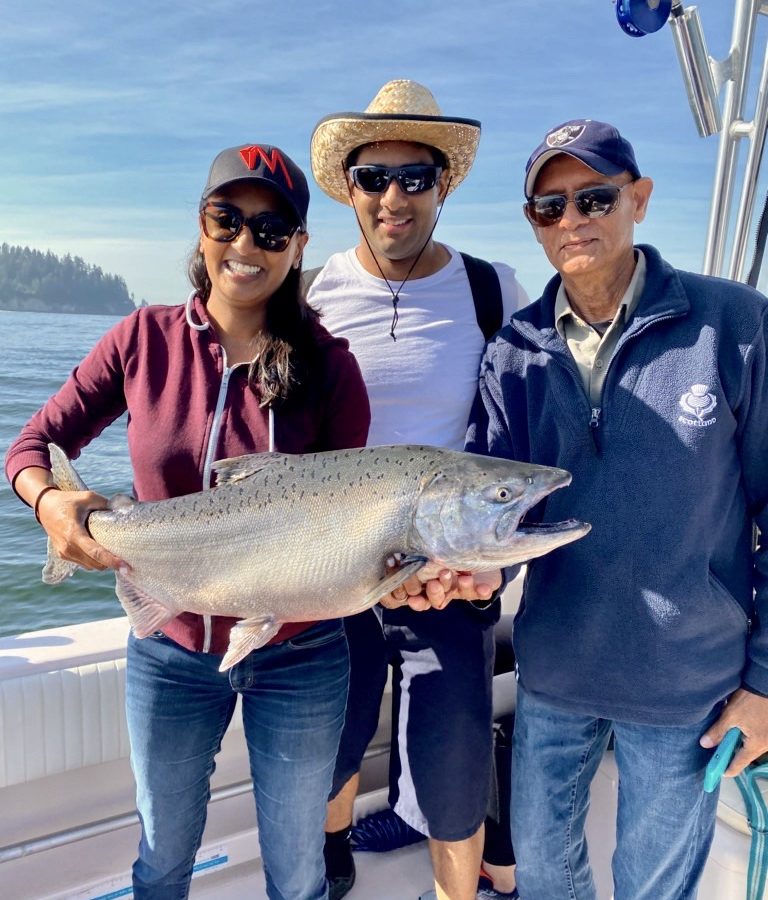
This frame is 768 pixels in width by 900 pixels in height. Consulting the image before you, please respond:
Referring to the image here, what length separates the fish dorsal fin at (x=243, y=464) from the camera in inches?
97.8

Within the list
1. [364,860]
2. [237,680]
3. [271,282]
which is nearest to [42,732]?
[237,680]

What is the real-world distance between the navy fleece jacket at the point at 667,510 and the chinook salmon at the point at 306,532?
289 millimetres

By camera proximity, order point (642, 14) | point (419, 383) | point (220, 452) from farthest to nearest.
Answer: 1. point (642, 14)
2. point (419, 383)
3. point (220, 452)

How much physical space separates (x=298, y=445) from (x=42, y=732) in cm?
195

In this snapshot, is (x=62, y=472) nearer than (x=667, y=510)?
No

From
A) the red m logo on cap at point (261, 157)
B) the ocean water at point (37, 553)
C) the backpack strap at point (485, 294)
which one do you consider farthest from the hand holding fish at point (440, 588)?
the ocean water at point (37, 553)

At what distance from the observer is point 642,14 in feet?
11.9

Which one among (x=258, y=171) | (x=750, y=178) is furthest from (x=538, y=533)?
(x=750, y=178)

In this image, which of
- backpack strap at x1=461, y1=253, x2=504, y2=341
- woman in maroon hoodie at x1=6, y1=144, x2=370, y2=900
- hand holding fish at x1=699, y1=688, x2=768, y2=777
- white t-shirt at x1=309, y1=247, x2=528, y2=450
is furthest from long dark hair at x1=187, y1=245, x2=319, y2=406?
hand holding fish at x1=699, y1=688, x2=768, y2=777

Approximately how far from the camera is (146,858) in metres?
2.69

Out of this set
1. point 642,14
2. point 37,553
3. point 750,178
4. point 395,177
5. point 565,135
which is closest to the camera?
point 565,135

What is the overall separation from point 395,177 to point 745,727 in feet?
8.33

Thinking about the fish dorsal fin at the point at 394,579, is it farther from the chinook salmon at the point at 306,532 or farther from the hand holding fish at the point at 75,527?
the hand holding fish at the point at 75,527

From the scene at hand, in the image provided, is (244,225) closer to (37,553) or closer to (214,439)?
(214,439)
